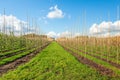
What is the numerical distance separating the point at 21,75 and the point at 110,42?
24.7 m

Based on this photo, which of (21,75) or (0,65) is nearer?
(21,75)

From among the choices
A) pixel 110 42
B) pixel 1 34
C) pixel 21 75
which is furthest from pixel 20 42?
pixel 21 75

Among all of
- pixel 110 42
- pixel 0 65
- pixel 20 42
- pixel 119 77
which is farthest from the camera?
pixel 20 42

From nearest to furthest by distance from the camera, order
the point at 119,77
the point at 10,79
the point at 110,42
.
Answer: the point at 10,79 → the point at 119,77 → the point at 110,42

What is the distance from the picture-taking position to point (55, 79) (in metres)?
10.7

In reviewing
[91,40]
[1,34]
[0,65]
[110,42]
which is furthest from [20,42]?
[0,65]

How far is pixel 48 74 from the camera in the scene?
11.9 meters

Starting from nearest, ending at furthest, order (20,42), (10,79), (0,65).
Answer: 1. (10,79)
2. (0,65)
3. (20,42)

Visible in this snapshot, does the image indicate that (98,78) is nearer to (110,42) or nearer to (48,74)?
(48,74)

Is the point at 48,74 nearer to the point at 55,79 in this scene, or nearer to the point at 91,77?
the point at 55,79

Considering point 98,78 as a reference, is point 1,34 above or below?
above

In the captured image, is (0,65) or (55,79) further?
(0,65)

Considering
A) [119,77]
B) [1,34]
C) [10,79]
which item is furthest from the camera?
[1,34]

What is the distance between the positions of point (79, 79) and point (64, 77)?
94cm
